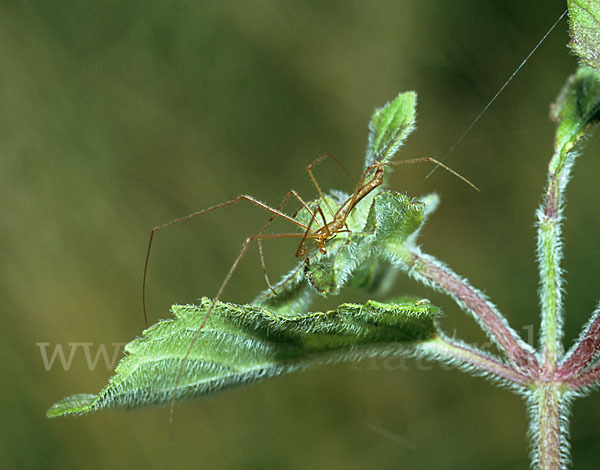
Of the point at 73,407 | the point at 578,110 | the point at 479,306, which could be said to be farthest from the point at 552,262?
the point at 73,407

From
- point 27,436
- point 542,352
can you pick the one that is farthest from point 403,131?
point 27,436

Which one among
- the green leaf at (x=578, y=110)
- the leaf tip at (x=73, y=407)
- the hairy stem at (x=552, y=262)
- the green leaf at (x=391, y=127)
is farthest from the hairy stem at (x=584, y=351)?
the leaf tip at (x=73, y=407)

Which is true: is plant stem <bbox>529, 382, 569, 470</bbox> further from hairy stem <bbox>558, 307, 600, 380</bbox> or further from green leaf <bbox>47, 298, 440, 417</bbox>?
green leaf <bbox>47, 298, 440, 417</bbox>

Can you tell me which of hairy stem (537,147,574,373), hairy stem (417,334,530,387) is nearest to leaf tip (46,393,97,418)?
hairy stem (417,334,530,387)

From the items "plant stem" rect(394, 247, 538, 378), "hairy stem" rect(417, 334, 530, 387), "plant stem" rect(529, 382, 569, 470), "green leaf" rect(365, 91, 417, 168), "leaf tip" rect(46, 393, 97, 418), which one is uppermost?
"green leaf" rect(365, 91, 417, 168)

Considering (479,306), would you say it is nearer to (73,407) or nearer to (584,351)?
(584,351)
